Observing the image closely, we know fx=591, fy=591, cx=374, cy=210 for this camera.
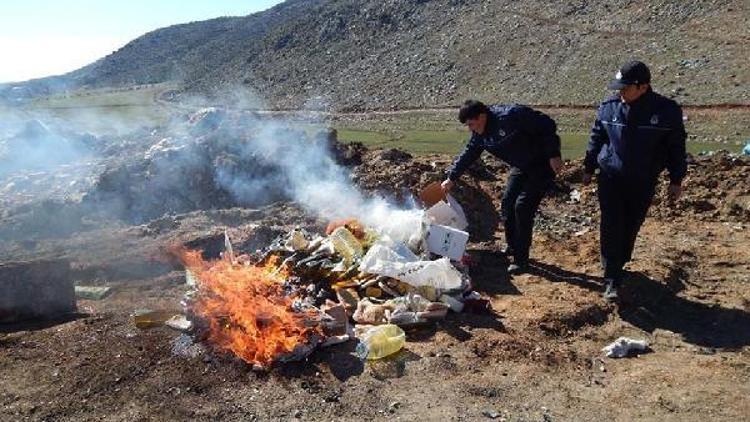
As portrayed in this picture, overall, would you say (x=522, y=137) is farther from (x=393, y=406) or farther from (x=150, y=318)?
(x=150, y=318)

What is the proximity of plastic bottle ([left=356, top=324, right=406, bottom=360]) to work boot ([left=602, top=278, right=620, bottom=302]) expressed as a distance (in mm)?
1886

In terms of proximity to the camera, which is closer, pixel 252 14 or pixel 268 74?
pixel 268 74

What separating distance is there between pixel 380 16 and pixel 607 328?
49726 millimetres

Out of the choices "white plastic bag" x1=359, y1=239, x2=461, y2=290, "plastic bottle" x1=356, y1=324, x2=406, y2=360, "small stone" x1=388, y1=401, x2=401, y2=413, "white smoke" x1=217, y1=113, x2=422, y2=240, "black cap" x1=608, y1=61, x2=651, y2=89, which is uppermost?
"black cap" x1=608, y1=61, x2=651, y2=89

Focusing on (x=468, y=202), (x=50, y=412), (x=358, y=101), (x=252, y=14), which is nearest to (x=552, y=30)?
(x=358, y=101)

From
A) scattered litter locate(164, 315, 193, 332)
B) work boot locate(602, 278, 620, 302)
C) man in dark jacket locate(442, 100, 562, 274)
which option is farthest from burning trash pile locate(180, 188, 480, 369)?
work boot locate(602, 278, 620, 302)

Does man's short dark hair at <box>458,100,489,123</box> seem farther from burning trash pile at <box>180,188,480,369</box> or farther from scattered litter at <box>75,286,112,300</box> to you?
scattered litter at <box>75,286,112,300</box>

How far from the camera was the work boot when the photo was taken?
16.5 feet

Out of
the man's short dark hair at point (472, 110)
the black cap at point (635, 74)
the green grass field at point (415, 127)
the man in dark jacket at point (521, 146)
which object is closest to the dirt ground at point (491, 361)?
the man in dark jacket at point (521, 146)

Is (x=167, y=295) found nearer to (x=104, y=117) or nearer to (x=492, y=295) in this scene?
(x=492, y=295)

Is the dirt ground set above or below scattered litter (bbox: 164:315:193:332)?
below

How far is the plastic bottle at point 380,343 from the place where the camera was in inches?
172

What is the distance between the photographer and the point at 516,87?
103 ft

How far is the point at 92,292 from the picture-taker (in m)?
6.43
